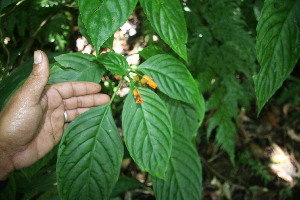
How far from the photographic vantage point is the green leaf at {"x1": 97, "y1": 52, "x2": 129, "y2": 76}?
1.17 m

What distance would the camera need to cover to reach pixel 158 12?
3.44 ft

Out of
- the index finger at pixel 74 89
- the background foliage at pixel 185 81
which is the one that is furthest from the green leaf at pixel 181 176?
the index finger at pixel 74 89

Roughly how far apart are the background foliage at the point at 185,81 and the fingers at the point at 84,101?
134 mm

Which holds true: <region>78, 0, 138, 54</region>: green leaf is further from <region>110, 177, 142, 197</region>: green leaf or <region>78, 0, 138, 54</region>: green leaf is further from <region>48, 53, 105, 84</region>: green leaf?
<region>110, 177, 142, 197</region>: green leaf

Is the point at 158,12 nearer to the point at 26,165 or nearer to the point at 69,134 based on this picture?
the point at 69,134

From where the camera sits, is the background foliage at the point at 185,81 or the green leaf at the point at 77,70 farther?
the green leaf at the point at 77,70

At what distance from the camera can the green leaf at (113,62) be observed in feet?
3.83

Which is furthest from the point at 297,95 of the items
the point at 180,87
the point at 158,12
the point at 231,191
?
the point at 158,12

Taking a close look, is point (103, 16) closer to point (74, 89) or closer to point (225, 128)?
point (74, 89)

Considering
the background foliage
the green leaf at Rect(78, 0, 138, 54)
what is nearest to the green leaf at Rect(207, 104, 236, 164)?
the background foliage

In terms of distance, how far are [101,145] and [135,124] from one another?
19cm

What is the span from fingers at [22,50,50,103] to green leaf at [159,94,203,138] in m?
0.68

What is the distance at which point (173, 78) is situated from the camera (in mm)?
1211

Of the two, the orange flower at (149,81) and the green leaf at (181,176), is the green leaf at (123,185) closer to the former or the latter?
the green leaf at (181,176)
